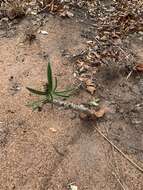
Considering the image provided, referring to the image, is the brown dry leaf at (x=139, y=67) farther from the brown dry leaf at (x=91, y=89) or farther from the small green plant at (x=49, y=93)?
the small green plant at (x=49, y=93)

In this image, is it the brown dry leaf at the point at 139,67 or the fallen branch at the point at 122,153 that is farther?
the brown dry leaf at the point at 139,67

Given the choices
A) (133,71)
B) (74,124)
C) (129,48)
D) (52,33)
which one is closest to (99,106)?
(74,124)

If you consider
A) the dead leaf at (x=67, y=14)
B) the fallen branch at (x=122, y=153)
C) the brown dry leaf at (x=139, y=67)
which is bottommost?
the fallen branch at (x=122, y=153)

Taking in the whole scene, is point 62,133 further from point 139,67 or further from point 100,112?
point 139,67

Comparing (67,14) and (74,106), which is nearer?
(74,106)

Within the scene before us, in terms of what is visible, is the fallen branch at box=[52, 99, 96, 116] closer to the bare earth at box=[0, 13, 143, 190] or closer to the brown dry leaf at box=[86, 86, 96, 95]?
the bare earth at box=[0, 13, 143, 190]

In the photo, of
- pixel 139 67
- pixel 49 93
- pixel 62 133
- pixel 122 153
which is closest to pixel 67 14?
pixel 139 67

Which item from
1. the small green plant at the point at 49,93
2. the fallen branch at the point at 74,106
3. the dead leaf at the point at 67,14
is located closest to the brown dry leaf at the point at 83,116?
the fallen branch at the point at 74,106

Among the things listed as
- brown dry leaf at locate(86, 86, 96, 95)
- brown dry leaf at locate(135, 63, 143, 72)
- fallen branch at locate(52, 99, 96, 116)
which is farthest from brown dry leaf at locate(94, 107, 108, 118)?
brown dry leaf at locate(135, 63, 143, 72)
